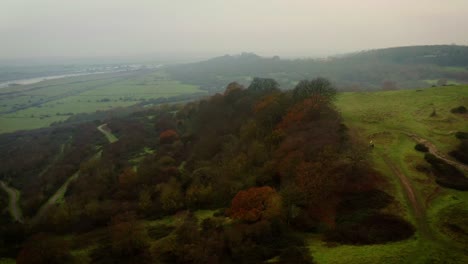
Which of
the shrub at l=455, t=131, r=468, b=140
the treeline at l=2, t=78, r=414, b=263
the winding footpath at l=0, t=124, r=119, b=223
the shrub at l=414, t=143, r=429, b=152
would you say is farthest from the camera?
the winding footpath at l=0, t=124, r=119, b=223

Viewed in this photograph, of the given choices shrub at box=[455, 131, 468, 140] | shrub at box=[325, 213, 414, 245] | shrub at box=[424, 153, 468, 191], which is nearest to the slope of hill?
shrub at box=[325, 213, 414, 245]

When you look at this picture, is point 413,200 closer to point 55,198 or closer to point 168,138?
point 55,198

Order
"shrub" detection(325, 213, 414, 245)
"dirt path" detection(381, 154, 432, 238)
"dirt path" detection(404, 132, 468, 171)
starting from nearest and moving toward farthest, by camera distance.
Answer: "shrub" detection(325, 213, 414, 245), "dirt path" detection(381, 154, 432, 238), "dirt path" detection(404, 132, 468, 171)

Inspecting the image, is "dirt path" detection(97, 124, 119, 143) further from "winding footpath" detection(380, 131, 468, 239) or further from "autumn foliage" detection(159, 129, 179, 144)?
"winding footpath" detection(380, 131, 468, 239)

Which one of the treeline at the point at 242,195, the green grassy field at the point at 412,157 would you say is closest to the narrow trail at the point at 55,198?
the treeline at the point at 242,195

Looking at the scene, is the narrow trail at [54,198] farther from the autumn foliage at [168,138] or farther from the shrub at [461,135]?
the shrub at [461,135]

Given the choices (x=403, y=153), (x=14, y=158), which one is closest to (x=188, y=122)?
(x=14, y=158)

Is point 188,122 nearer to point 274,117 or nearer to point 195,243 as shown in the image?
point 274,117

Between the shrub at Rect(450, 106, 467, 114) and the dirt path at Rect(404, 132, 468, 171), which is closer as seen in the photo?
the dirt path at Rect(404, 132, 468, 171)
